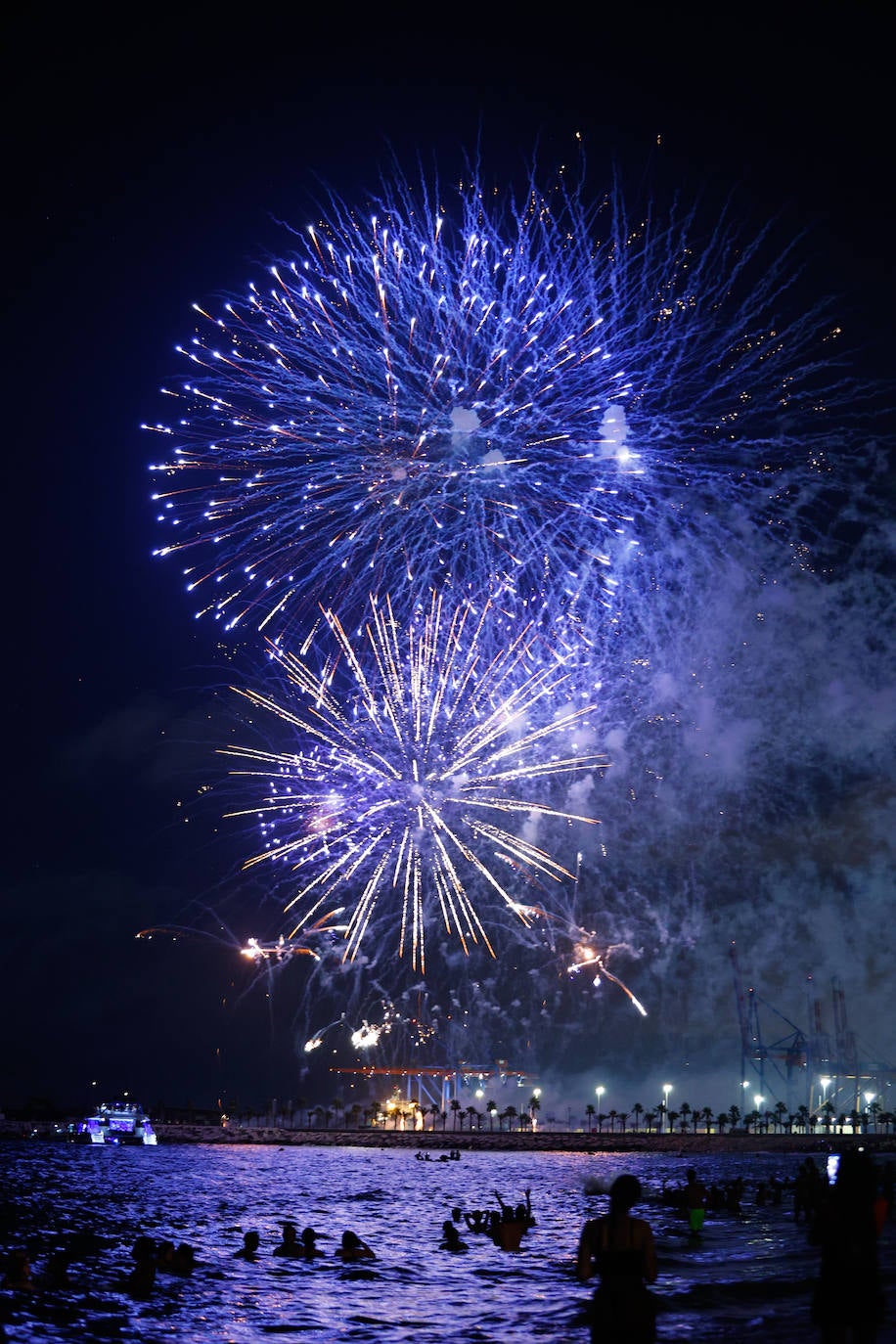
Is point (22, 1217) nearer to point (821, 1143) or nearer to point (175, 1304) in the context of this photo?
point (175, 1304)

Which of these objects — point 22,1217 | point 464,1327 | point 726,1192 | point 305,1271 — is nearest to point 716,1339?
point 464,1327

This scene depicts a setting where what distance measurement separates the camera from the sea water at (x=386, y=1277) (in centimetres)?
2056

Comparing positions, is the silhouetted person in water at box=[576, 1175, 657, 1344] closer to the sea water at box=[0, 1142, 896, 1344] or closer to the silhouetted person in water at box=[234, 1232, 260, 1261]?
the sea water at box=[0, 1142, 896, 1344]

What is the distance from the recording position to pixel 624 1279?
8891 millimetres

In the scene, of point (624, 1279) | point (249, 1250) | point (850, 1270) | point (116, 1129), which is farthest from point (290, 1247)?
point (116, 1129)

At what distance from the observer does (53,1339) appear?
2091 centimetres

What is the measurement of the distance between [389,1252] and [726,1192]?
19.2 m

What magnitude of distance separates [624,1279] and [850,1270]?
6.78 feet

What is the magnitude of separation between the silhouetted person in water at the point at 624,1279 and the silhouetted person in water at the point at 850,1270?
64.7 inches

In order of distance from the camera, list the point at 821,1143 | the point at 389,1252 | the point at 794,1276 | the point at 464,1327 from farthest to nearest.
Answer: the point at 821,1143 < the point at 389,1252 < the point at 794,1276 < the point at 464,1327

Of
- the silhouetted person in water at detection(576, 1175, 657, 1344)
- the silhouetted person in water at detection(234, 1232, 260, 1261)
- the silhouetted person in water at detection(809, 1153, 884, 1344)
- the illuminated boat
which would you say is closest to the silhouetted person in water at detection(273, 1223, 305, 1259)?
the silhouetted person in water at detection(234, 1232, 260, 1261)

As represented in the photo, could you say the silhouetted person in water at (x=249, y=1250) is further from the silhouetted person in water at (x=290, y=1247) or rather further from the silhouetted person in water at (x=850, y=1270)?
the silhouetted person in water at (x=850, y=1270)

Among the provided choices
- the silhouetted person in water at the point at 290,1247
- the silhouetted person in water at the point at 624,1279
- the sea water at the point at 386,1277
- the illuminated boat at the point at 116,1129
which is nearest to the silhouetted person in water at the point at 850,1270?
the silhouetted person in water at the point at 624,1279

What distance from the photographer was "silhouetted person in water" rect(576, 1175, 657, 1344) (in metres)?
8.84
